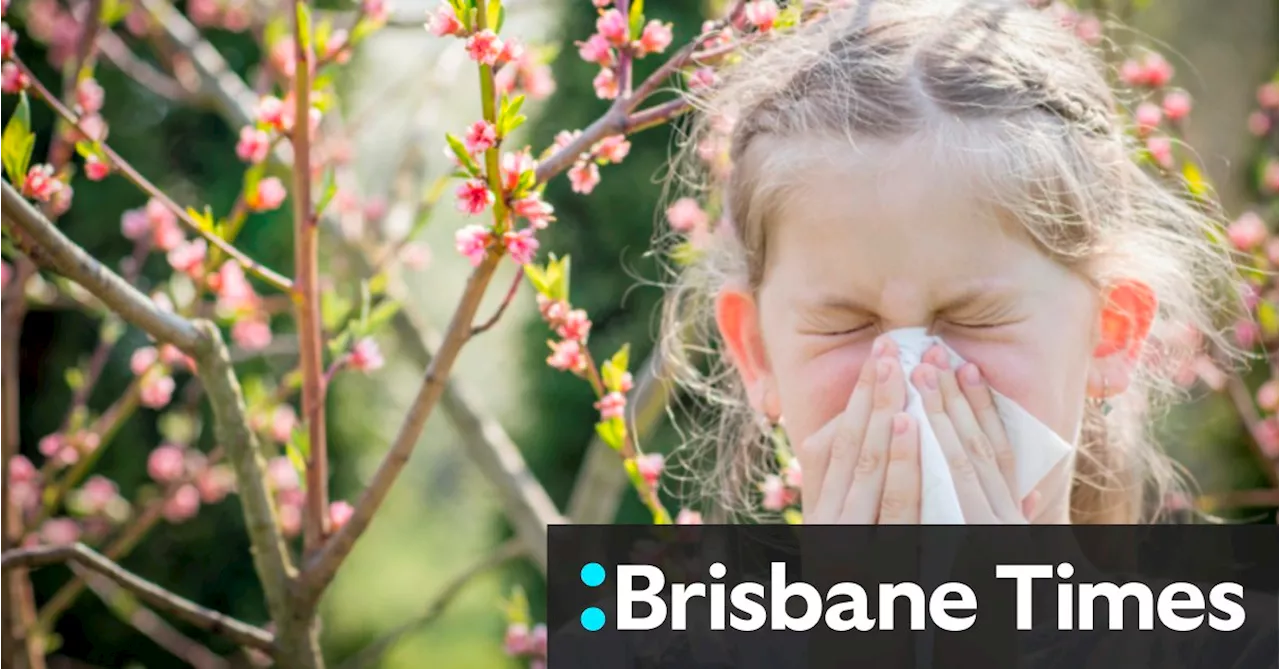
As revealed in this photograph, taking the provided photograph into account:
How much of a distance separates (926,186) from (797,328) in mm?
223

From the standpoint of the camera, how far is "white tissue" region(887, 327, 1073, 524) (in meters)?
1.37

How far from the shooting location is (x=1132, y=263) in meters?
1.65

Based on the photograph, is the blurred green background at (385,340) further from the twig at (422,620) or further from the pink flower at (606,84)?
the pink flower at (606,84)

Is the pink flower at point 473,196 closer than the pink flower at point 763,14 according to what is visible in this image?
Yes

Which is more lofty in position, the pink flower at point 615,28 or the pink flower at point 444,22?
the pink flower at point 615,28

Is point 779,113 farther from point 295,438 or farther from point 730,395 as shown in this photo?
point 295,438

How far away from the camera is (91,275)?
4.35ft

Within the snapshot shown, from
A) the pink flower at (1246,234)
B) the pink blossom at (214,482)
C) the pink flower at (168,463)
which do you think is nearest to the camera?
the pink flower at (1246,234)

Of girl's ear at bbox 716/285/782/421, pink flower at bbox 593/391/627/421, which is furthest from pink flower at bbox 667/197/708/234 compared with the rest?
pink flower at bbox 593/391/627/421

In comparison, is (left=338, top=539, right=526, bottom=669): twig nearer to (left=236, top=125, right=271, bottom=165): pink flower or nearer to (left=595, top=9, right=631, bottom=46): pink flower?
(left=236, top=125, right=271, bottom=165): pink flower

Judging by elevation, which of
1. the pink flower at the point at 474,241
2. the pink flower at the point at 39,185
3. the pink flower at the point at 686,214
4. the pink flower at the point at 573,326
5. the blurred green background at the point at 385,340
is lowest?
the pink flower at the point at 474,241

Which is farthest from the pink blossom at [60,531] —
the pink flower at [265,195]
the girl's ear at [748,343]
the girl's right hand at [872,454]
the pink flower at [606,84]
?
the girl's right hand at [872,454]

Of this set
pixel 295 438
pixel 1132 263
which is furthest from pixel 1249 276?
pixel 295 438

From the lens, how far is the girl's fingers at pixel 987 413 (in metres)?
1.41
